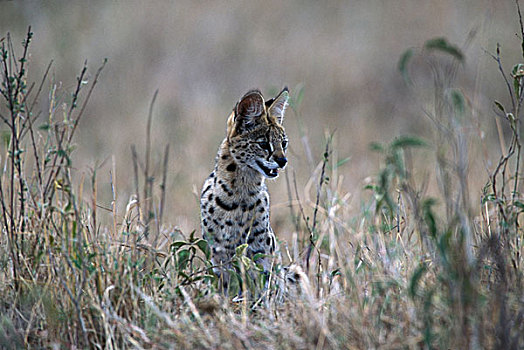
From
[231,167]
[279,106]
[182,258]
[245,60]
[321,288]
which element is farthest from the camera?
[245,60]

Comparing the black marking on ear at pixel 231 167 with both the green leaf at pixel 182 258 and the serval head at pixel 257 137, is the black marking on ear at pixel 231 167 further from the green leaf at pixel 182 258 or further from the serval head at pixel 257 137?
the green leaf at pixel 182 258

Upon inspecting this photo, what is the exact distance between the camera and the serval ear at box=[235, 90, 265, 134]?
4410 mm

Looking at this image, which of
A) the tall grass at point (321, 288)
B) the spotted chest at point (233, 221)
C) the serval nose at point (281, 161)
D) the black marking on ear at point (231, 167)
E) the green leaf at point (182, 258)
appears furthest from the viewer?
the black marking on ear at point (231, 167)

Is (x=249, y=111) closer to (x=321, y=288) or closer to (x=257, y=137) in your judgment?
(x=257, y=137)

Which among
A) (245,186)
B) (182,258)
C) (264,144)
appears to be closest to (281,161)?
(264,144)

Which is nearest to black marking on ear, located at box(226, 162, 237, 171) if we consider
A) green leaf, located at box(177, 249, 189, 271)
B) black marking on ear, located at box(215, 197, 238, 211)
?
black marking on ear, located at box(215, 197, 238, 211)

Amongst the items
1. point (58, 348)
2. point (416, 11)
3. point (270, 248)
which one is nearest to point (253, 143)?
point (270, 248)

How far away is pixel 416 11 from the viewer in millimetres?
14312

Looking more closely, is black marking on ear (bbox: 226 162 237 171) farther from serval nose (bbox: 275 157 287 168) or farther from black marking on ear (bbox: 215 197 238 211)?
serval nose (bbox: 275 157 287 168)

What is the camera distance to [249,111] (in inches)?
178

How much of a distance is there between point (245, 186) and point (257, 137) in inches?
14.1

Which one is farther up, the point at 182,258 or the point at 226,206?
the point at 226,206

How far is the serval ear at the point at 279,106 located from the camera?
464 centimetres

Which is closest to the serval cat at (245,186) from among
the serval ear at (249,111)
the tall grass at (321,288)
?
the serval ear at (249,111)
